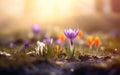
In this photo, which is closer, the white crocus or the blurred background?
the white crocus

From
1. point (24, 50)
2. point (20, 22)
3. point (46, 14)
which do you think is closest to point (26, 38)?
point (20, 22)

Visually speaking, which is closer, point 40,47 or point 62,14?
point 40,47

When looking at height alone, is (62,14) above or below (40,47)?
above

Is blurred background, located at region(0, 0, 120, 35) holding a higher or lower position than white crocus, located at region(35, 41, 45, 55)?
higher

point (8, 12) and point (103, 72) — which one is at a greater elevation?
point (8, 12)

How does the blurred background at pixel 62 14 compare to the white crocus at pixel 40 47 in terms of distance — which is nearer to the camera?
the white crocus at pixel 40 47

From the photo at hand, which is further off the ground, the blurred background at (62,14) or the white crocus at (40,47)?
the blurred background at (62,14)

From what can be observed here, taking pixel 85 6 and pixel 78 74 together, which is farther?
pixel 85 6

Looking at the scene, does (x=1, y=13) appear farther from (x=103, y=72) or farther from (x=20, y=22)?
(x=103, y=72)
